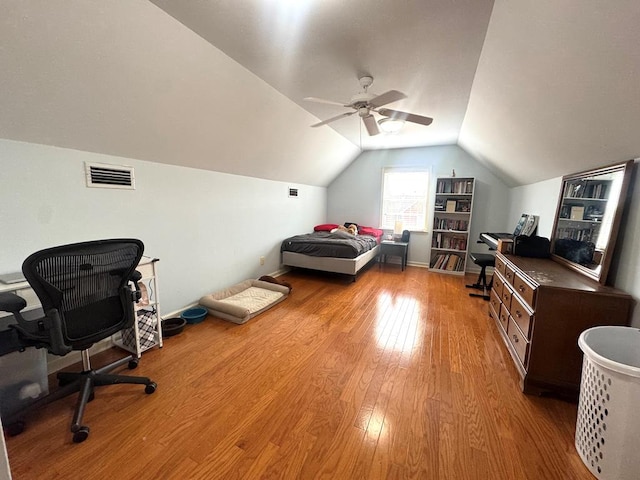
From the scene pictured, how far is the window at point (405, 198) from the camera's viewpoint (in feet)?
17.1

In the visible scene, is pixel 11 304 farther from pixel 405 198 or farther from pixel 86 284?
pixel 405 198

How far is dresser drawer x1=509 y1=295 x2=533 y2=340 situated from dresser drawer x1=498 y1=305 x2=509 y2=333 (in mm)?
126

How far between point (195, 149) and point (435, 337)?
3.03 meters

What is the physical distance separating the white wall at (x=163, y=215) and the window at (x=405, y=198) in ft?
6.78

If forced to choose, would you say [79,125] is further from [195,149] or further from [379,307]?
[379,307]

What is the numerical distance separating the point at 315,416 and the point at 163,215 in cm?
227

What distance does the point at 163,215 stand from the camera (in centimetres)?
262

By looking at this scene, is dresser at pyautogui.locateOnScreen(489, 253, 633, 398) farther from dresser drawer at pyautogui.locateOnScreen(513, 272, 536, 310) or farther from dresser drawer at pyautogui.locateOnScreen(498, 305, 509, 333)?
dresser drawer at pyautogui.locateOnScreen(498, 305, 509, 333)

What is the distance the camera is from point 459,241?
484 centimetres

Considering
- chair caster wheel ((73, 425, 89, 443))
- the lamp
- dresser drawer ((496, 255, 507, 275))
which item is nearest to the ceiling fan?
the lamp

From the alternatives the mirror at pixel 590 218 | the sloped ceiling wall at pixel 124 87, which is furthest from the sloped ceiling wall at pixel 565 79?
the sloped ceiling wall at pixel 124 87

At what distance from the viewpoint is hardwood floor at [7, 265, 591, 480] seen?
1.28 metres

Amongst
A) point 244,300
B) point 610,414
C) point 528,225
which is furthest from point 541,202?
point 244,300

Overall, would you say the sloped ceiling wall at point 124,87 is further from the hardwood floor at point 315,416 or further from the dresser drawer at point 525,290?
the dresser drawer at point 525,290
